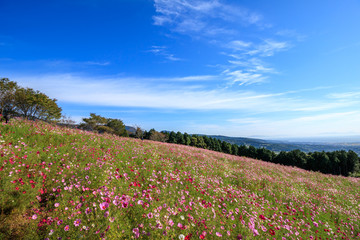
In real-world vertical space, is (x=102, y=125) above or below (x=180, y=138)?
above

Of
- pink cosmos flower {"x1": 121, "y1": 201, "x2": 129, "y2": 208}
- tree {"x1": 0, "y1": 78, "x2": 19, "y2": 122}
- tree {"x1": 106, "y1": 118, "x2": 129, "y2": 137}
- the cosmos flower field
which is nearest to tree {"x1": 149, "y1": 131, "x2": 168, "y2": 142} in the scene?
tree {"x1": 106, "y1": 118, "x2": 129, "y2": 137}

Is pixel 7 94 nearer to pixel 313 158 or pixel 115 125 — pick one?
pixel 115 125

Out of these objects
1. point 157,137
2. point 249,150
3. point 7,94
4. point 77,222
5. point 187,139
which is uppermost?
point 7,94

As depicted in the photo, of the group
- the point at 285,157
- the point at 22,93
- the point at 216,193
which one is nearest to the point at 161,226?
the point at 216,193

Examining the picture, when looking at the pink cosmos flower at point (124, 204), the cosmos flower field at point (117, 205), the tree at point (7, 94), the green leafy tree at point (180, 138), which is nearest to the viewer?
the cosmos flower field at point (117, 205)

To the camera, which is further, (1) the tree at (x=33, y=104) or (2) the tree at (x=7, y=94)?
(1) the tree at (x=33, y=104)

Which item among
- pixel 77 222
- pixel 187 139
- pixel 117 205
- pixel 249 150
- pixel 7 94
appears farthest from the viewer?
pixel 187 139

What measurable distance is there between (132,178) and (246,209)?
399 centimetres

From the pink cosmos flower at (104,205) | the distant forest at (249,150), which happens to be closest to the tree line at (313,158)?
the distant forest at (249,150)

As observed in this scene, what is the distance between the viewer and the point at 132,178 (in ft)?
18.1

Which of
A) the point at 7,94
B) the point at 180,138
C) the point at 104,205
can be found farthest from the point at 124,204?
the point at 180,138

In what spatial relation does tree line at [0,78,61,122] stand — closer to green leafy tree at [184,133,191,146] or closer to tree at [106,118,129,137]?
tree at [106,118,129,137]

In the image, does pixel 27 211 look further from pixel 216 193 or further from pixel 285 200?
pixel 285 200

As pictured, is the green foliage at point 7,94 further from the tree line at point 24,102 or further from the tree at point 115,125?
the tree at point 115,125
